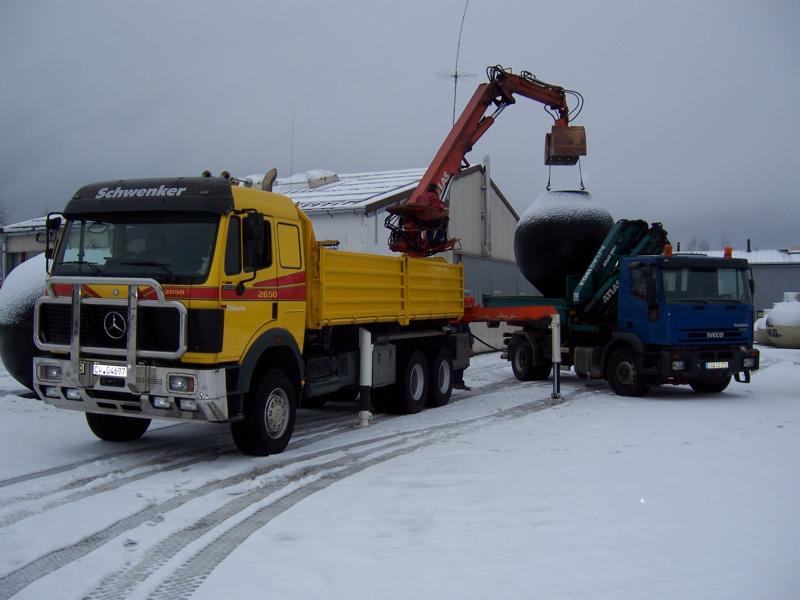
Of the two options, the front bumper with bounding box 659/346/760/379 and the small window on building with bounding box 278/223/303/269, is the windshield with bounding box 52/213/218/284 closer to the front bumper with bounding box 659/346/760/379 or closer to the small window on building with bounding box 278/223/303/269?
the small window on building with bounding box 278/223/303/269

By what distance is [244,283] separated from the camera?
8.05 m

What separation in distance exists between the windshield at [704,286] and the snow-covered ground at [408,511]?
3343 mm

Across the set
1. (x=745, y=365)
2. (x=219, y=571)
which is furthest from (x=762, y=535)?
(x=745, y=365)

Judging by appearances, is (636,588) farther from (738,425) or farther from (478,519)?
(738,425)

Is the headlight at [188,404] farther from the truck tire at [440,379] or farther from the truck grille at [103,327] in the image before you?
the truck tire at [440,379]

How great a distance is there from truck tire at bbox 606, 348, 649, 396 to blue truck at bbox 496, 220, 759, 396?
18 mm

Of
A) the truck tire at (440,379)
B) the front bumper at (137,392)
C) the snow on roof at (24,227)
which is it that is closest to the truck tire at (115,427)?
the front bumper at (137,392)

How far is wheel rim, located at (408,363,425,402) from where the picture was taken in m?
12.5

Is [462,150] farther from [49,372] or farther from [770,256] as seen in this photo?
[770,256]

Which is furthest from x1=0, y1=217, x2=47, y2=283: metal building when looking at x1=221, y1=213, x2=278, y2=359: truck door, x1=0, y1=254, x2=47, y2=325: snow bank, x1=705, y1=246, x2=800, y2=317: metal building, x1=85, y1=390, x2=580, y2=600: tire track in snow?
x1=705, y1=246, x2=800, y2=317: metal building

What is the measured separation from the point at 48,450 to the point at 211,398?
98.8 inches

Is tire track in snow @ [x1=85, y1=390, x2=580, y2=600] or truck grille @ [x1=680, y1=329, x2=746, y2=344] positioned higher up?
truck grille @ [x1=680, y1=329, x2=746, y2=344]

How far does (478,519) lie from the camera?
6.24 metres

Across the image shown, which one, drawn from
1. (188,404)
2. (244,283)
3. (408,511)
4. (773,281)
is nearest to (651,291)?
(244,283)
